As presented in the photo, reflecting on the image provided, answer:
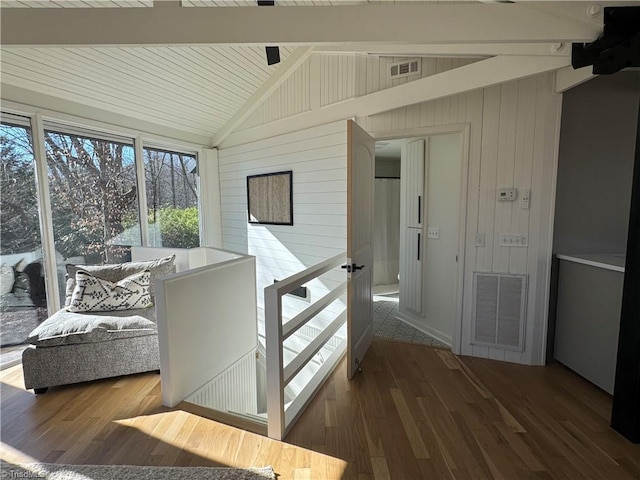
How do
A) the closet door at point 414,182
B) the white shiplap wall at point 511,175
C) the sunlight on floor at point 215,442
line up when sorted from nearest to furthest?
the sunlight on floor at point 215,442 → the white shiplap wall at point 511,175 → the closet door at point 414,182

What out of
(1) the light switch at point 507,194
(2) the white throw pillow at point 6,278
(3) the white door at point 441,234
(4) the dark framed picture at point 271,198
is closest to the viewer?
(1) the light switch at point 507,194

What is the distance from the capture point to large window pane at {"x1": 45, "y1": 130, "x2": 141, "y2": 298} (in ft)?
10.8

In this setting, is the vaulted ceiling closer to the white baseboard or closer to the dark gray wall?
the dark gray wall

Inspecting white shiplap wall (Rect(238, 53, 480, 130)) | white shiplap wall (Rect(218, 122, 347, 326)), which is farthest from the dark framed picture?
white shiplap wall (Rect(238, 53, 480, 130))

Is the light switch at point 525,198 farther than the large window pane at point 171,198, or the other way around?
the large window pane at point 171,198

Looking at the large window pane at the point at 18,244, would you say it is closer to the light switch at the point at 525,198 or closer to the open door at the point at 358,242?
the open door at the point at 358,242

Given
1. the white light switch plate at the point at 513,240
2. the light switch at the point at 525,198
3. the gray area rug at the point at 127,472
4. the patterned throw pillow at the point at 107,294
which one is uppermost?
the light switch at the point at 525,198

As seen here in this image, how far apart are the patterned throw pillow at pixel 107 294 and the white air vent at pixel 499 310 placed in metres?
3.20

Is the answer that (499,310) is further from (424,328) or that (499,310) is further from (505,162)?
(505,162)

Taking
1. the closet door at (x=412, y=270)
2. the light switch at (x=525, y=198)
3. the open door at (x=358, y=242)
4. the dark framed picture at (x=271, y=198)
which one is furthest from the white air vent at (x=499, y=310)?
the dark framed picture at (x=271, y=198)

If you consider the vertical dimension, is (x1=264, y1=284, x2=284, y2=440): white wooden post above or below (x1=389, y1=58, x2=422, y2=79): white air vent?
below

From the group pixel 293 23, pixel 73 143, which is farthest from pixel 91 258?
pixel 293 23

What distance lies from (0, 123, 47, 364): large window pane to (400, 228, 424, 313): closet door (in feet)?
12.9

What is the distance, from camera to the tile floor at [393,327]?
3.43 metres
